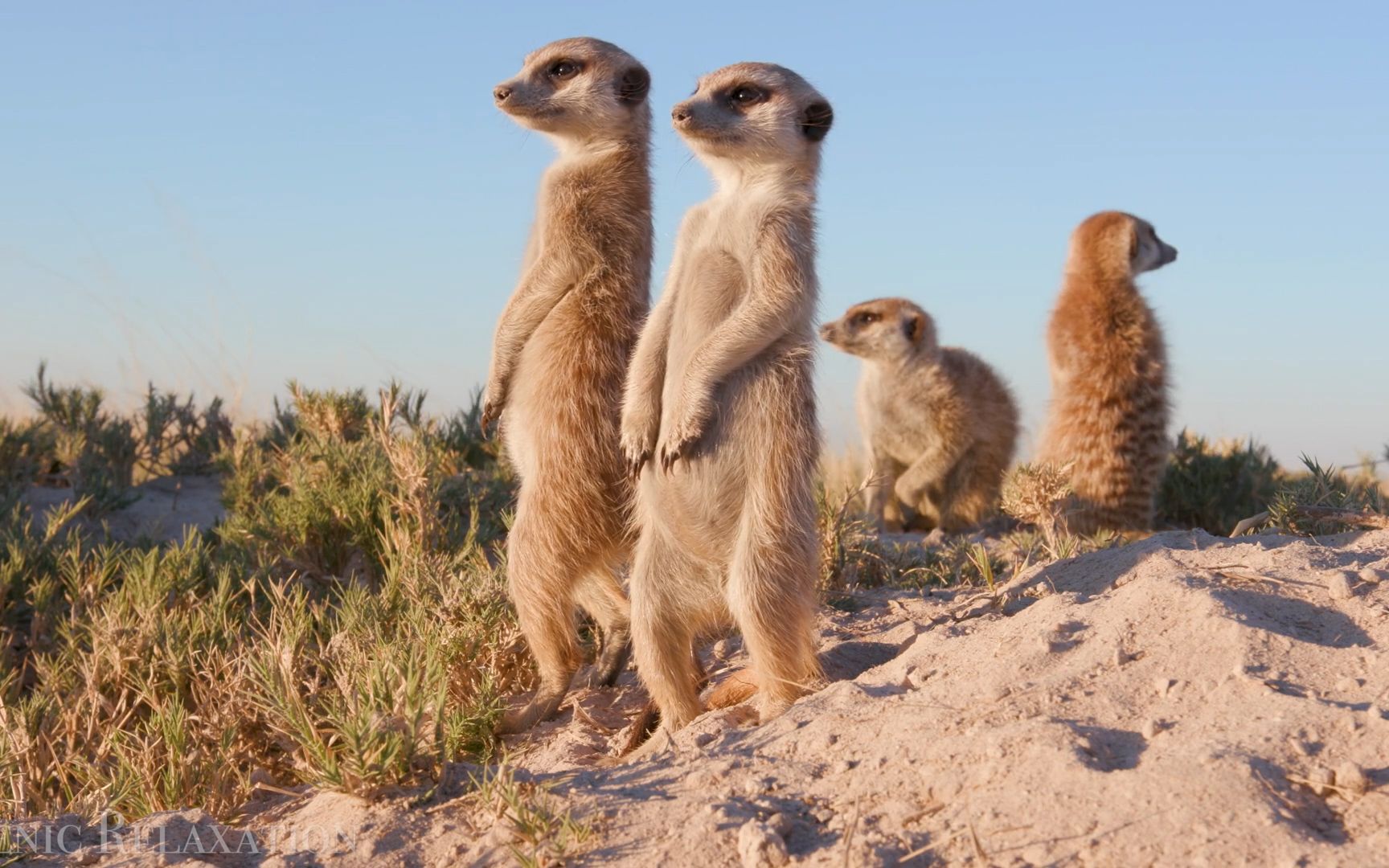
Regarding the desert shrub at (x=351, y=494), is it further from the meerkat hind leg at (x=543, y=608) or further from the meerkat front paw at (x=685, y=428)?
the meerkat front paw at (x=685, y=428)

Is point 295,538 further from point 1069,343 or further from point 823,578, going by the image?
point 1069,343

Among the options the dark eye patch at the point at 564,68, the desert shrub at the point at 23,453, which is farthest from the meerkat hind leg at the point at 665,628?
the desert shrub at the point at 23,453

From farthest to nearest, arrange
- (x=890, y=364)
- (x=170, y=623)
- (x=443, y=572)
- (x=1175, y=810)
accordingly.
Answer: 1. (x=890, y=364)
2. (x=443, y=572)
3. (x=170, y=623)
4. (x=1175, y=810)

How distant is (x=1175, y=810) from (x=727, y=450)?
4.91 feet

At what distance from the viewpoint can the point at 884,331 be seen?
742cm

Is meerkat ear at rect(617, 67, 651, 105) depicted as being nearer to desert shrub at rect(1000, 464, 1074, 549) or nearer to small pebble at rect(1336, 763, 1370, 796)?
desert shrub at rect(1000, 464, 1074, 549)

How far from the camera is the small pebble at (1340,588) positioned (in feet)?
9.32

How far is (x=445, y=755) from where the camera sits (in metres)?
2.50

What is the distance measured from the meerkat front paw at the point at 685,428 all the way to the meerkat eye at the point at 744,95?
87 cm

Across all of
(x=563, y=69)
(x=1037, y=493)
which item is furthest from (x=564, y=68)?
(x=1037, y=493)

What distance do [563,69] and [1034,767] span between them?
273 cm

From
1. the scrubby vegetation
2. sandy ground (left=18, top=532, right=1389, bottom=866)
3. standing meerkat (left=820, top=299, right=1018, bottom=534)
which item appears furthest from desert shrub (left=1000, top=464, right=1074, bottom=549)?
standing meerkat (left=820, top=299, right=1018, bottom=534)

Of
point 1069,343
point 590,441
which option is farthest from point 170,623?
point 1069,343

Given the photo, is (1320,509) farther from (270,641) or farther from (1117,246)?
(270,641)
